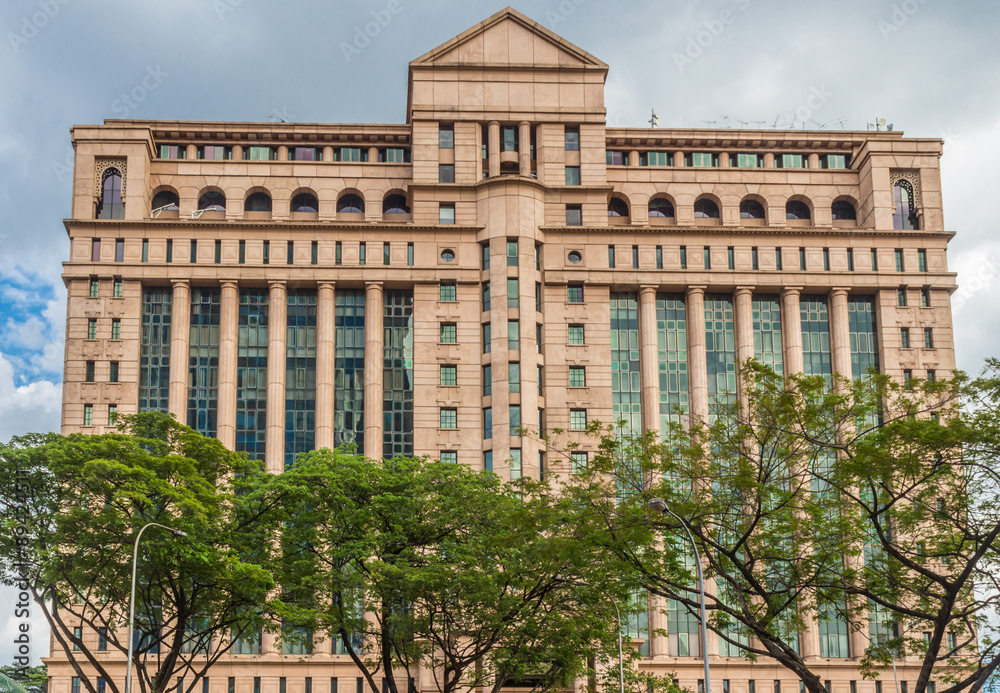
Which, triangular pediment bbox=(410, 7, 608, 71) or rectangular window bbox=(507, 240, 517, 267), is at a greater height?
triangular pediment bbox=(410, 7, 608, 71)

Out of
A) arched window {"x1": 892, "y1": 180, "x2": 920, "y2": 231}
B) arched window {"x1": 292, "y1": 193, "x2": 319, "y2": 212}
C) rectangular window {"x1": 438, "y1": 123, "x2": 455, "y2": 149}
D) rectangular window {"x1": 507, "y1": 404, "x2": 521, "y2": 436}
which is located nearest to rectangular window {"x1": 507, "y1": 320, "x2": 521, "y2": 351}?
rectangular window {"x1": 507, "y1": 404, "x2": 521, "y2": 436}

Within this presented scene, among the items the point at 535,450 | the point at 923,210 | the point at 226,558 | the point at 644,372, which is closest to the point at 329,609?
the point at 226,558

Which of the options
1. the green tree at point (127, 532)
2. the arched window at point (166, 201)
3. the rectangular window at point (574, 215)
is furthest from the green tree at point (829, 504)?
the arched window at point (166, 201)

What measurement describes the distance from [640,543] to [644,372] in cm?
4472

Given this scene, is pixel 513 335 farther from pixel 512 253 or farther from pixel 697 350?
pixel 697 350

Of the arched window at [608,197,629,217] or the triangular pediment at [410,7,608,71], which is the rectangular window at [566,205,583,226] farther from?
the triangular pediment at [410,7,608,71]

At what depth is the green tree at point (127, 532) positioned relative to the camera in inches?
2133

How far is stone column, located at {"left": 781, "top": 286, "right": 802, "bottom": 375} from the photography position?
91.7m

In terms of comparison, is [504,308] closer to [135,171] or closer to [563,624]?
[135,171]

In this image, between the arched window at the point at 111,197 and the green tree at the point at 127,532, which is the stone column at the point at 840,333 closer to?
the green tree at the point at 127,532

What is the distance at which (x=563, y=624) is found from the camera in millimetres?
56906

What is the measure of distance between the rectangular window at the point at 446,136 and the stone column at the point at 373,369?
12.3 meters

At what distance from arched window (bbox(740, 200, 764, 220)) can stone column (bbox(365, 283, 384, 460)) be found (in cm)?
3011

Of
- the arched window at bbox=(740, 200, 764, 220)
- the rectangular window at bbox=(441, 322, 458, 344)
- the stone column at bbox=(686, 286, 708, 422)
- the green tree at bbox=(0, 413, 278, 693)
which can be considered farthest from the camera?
the arched window at bbox=(740, 200, 764, 220)
